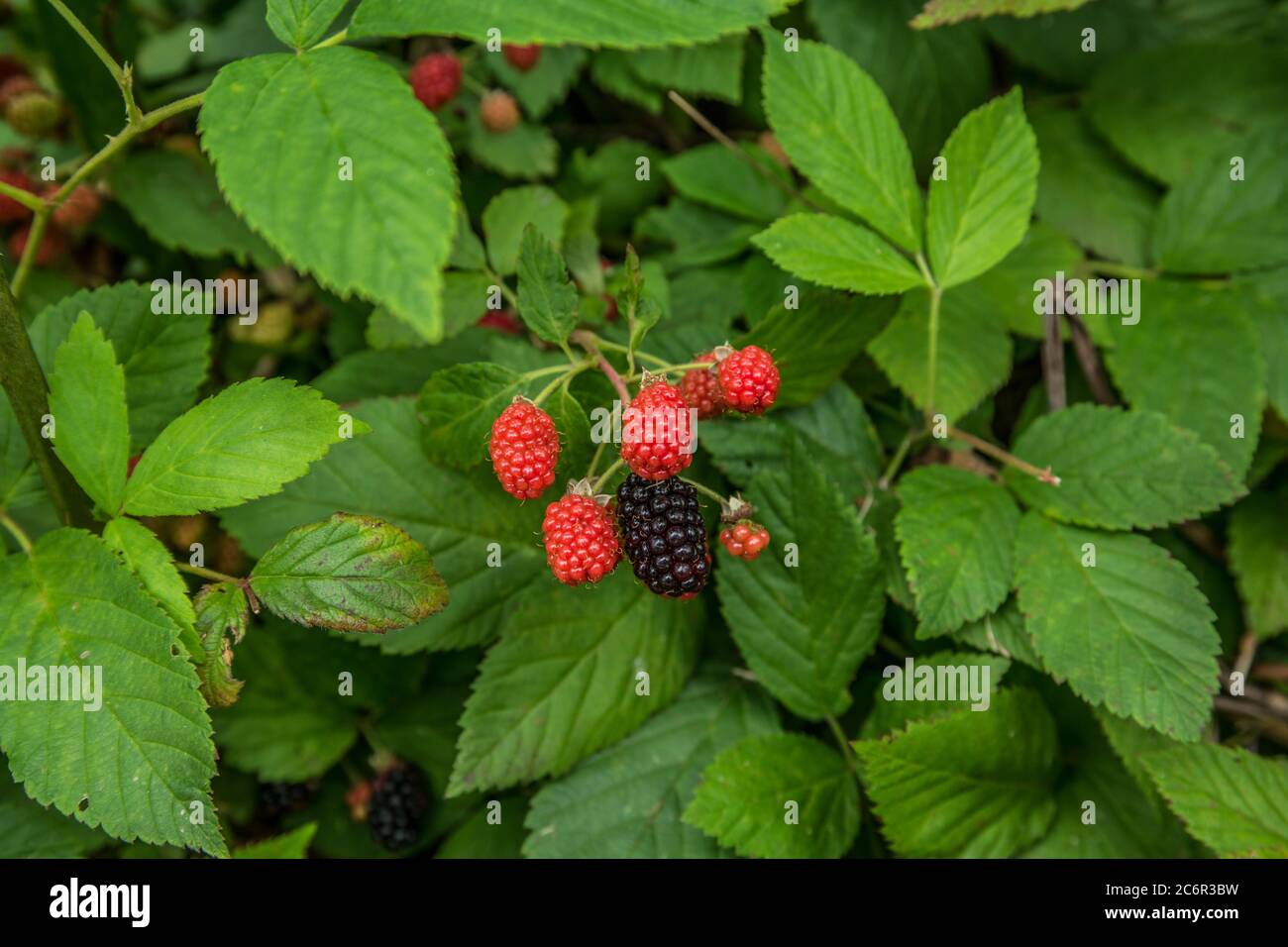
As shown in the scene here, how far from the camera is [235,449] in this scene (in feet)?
4.25

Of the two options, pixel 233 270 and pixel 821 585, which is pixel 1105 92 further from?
pixel 233 270

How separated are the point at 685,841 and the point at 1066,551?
2.74 feet

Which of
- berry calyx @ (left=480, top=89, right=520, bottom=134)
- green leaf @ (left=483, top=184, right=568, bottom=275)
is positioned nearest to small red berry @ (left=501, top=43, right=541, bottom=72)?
berry calyx @ (left=480, top=89, right=520, bottom=134)

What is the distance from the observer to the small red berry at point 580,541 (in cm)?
122

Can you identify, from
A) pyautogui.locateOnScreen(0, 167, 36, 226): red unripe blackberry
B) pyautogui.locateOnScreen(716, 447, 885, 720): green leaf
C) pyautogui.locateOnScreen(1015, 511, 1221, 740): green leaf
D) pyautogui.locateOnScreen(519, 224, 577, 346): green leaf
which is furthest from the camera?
pyautogui.locateOnScreen(0, 167, 36, 226): red unripe blackberry

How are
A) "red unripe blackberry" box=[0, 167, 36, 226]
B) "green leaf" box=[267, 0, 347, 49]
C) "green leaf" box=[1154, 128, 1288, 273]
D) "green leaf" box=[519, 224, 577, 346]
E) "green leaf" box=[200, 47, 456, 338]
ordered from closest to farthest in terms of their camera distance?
"green leaf" box=[200, 47, 456, 338] → "green leaf" box=[267, 0, 347, 49] → "green leaf" box=[519, 224, 577, 346] → "green leaf" box=[1154, 128, 1288, 273] → "red unripe blackberry" box=[0, 167, 36, 226]

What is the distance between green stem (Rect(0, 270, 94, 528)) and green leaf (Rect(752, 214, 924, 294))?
1.09 meters

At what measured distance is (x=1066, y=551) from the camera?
1.61 meters

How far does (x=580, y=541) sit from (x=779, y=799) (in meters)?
0.66

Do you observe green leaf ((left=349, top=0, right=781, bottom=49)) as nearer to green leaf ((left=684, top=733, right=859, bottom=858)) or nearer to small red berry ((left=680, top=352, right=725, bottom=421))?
small red berry ((left=680, top=352, right=725, bottom=421))

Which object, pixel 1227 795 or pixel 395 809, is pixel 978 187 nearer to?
pixel 1227 795

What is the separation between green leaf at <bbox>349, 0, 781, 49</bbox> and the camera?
99 cm

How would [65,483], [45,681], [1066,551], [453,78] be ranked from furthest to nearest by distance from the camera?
[453,78] → [1066,551] → [65,483] → [45,681]
